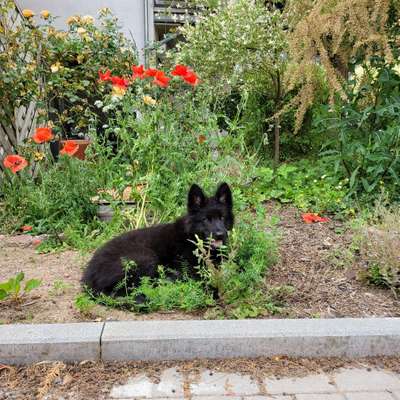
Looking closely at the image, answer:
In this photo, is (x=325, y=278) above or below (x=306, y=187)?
below

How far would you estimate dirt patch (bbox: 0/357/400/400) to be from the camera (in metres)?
A: 2.28

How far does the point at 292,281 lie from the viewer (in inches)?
134

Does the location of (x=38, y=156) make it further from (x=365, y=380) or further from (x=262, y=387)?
(x=365, y=380)

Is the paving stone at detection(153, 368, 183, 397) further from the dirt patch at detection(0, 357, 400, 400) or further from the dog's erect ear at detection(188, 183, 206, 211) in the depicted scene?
the dog's erect ear at detection(188, 183, 206, 211)

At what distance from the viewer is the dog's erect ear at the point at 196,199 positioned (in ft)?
11.3

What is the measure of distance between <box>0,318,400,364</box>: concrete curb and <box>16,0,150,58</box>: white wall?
7.41 meters

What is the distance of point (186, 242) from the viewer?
3473mm

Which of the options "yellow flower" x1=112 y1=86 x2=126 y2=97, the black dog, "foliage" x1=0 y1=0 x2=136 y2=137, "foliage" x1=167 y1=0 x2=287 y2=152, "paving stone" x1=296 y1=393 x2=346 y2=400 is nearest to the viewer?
"paving stone" x1=296 y1=393 x2=346 y2=400

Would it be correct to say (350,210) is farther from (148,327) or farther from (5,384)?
(5,384)

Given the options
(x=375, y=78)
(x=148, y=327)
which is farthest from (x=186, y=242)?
(x=375, y=78)

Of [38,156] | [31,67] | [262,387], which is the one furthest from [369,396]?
[31,67]

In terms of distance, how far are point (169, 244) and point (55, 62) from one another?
15.5 feet

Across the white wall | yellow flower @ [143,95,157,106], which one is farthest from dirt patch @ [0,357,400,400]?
the white wall

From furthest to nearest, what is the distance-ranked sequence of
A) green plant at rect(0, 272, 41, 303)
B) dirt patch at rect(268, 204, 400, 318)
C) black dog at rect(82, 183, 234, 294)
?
black dog at rect(82, 183, 234, 294) < dirt patch at rect(268, 204, 400, 318) < green plant at rect(0, 272, 41, 303)
